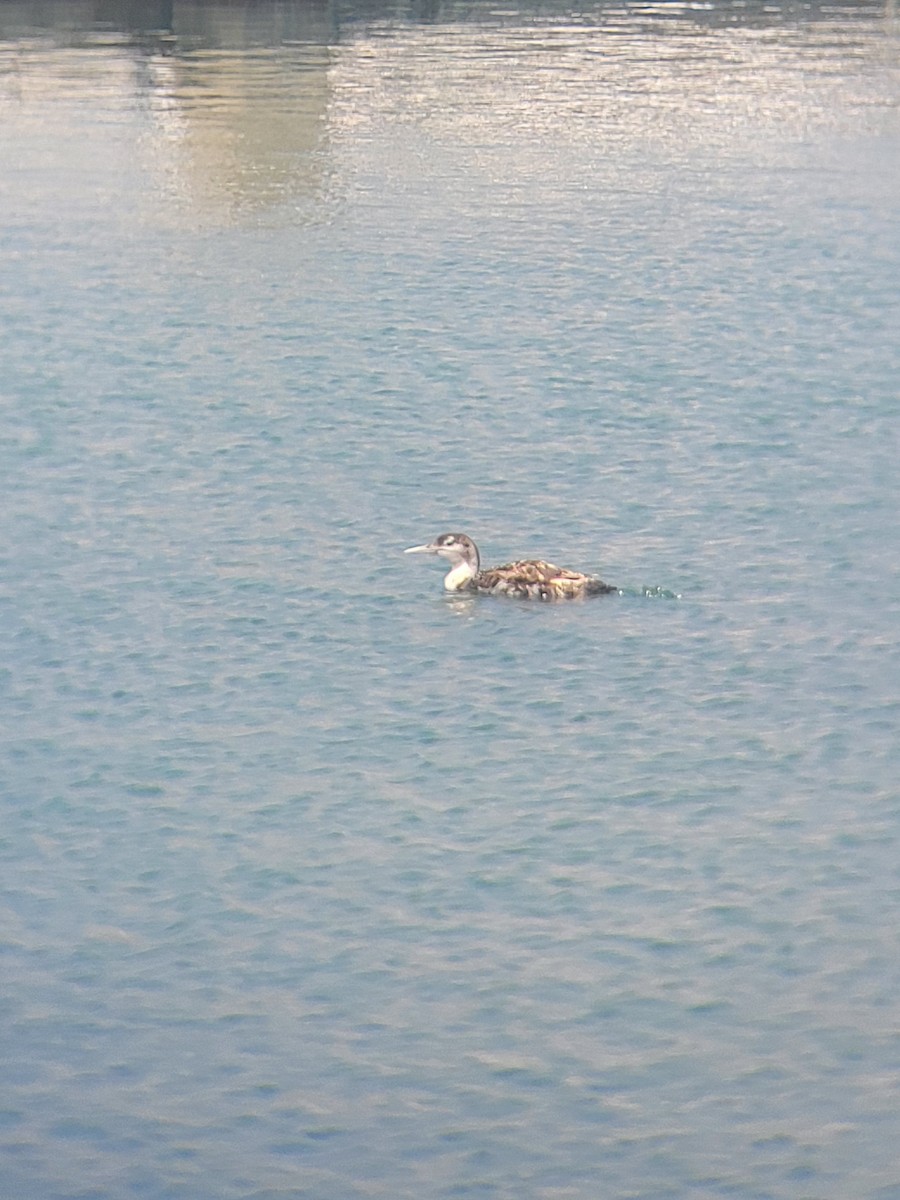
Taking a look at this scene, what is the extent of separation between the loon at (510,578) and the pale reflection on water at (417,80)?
22.7 meters

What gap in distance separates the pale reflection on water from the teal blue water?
7382 mm

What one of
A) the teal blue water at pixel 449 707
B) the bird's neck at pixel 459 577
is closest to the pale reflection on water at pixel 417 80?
the teal blue water at pixel 449 707

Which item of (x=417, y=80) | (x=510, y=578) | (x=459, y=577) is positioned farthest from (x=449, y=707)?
(x=417, y=80)

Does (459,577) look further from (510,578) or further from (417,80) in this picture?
(417,80)

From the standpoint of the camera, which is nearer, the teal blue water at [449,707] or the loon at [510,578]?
the teal blue water at [449,707]

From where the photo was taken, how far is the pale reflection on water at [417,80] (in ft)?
164

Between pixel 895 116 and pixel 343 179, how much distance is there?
15162mm

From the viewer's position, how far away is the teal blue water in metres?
13.2

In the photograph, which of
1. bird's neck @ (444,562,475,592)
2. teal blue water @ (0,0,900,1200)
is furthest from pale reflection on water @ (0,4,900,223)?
bird's neck @ (444,562,475,592)

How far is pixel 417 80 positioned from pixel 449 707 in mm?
44764

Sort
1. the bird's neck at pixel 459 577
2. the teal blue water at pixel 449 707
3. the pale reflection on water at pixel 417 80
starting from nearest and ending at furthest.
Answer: the teal blue water at pixel 449 707 → the bird's neck at pixel 459 577 → the pale reflection on water at pixel 417 80

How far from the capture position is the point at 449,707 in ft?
61.7

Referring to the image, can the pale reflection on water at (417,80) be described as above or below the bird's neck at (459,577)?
above

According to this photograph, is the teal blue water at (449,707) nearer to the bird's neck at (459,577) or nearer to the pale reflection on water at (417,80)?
the bird's neck at (459,577)
